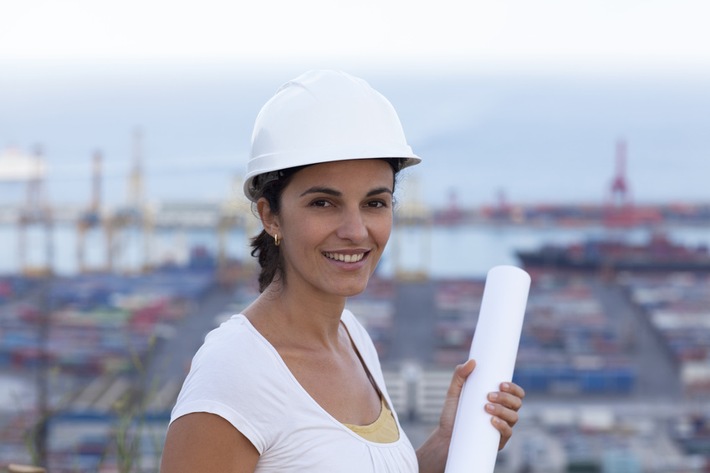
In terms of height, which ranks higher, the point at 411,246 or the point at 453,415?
the point at 453,415

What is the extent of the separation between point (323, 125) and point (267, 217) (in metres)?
0.10


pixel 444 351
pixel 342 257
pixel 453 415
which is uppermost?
pixel 342 257

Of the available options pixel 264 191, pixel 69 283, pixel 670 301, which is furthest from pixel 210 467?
pixel 69 283

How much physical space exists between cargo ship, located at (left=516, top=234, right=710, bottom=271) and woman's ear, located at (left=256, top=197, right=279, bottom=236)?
21549 mm

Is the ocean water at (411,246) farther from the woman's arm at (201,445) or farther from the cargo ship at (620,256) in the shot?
the woman's arm at (201,445)

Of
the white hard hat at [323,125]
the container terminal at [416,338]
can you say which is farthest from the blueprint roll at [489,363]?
the container terminal at [416,338]

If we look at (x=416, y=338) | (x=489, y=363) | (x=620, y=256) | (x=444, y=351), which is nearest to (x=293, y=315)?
(x=489, y=363)

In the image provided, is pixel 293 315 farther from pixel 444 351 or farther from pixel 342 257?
pixel 444 351

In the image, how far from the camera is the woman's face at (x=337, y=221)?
2.42 ft

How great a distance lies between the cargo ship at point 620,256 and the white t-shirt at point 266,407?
21588 millimetres

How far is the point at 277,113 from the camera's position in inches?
28.5

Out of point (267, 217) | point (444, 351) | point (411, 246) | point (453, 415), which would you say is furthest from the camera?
point (411, 246)

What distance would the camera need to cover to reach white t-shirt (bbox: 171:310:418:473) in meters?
0.69

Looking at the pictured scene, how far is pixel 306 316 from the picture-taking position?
799 mm
